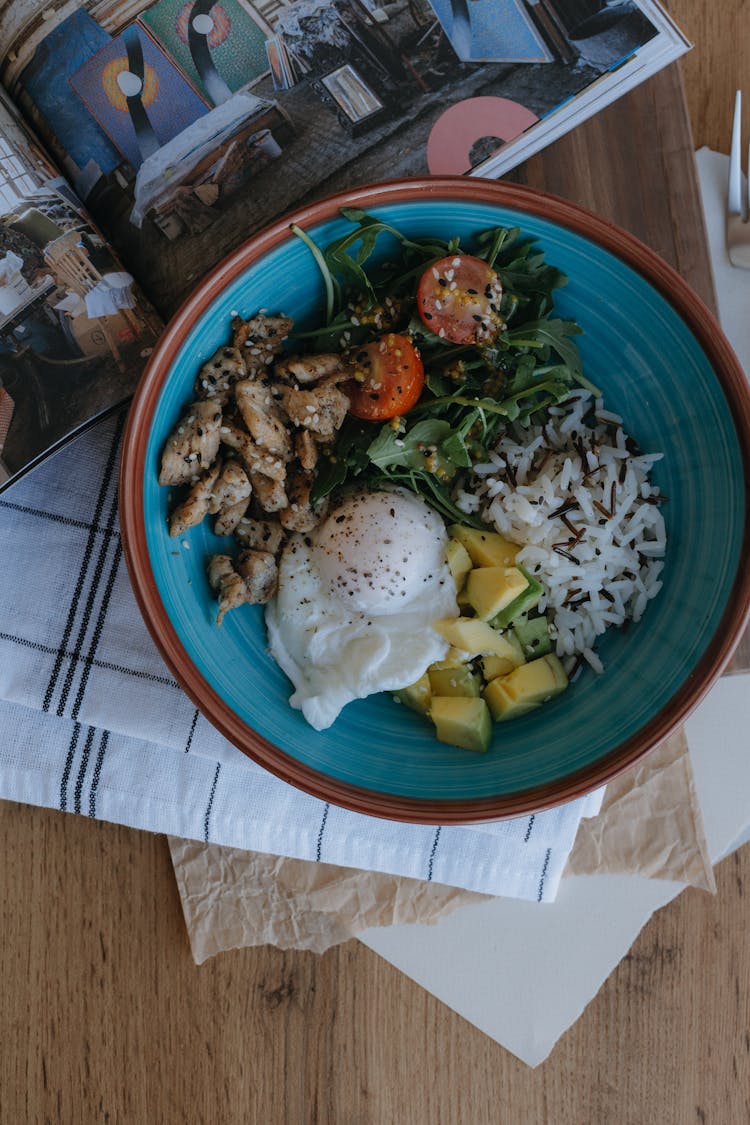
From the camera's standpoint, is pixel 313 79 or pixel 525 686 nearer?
pixel 525 686

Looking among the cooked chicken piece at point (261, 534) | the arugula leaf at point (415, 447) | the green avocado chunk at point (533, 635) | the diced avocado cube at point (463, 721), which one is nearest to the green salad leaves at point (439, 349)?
the arugula leaf at point (415, 447)

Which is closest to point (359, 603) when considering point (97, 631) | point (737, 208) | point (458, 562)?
point (458, 562)

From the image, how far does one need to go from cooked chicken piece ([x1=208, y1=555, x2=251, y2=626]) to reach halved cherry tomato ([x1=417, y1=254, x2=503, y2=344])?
24.6 inches

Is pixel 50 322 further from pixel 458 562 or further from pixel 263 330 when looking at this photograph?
pixel 458 562

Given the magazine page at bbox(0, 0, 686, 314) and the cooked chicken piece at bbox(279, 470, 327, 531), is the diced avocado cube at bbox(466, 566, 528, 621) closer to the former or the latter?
the cooked chicken piece at bbox(279, 470, 327, 531)

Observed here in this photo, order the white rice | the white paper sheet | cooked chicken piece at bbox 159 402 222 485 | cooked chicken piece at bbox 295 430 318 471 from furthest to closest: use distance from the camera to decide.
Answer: the white paper sheet, the white rice, cooked chicken piece at bbox 295 430 318 471, cooked chicken piece at bbox 159 402 222 485

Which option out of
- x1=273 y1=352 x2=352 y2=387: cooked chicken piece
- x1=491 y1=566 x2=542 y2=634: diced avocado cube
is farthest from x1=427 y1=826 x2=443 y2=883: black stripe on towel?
x1=273 y1=352 x2=352 y2=387: cooked chicken piece

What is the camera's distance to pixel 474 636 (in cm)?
181

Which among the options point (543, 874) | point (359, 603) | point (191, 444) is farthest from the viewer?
point (543, 874)

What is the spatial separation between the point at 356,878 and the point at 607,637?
0.87m

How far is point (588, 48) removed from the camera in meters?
1.95

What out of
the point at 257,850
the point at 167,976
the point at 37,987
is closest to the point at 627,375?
the point at 257,850

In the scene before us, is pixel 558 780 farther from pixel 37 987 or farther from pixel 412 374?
pixel 37 987

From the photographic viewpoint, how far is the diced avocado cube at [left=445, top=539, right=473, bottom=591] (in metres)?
1.90
